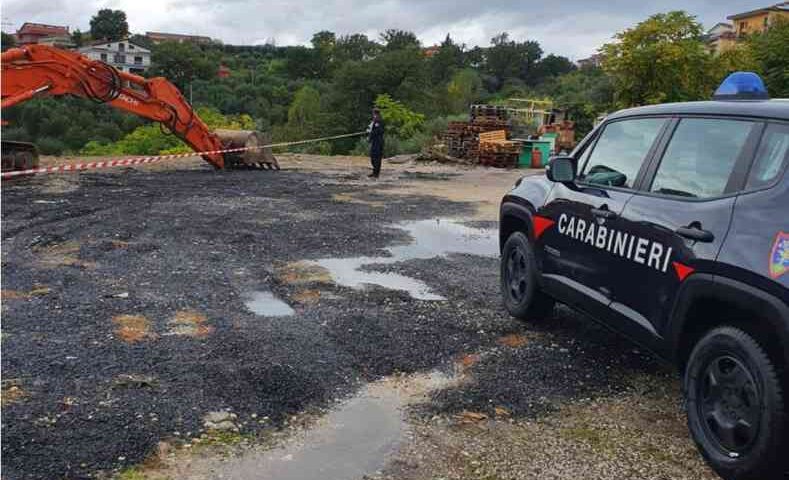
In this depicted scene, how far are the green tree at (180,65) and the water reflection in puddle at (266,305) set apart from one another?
86582 millimetres

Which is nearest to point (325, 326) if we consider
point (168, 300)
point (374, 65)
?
point (168, 300)

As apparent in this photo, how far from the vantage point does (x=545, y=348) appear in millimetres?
5375

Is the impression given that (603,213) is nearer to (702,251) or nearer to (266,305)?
(702,251)

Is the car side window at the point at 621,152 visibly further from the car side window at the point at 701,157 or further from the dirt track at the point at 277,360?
the dirt track at the point at 277,360

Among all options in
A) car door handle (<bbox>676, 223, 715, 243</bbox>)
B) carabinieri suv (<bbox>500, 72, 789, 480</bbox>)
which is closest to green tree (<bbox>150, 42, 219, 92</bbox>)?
carabinieri suv (<bbox>500, 72, 789, 480</bbox>)

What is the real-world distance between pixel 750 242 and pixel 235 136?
625 inches

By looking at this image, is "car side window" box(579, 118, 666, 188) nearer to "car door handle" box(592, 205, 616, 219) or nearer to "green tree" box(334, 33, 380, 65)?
"car door handle" box(592, 205, 616, 219)

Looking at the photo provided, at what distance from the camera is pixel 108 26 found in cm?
13750

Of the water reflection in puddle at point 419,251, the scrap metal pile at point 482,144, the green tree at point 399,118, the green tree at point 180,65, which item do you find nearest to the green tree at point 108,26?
the green tree at point 180,65

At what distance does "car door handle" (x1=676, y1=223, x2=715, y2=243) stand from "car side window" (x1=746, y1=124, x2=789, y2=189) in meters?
0.30

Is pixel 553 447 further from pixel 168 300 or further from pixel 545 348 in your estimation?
pixel 168 300

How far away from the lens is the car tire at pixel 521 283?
5762 millimetres

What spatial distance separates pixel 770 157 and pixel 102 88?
44.3ft

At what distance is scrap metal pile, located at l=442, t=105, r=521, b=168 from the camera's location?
2166 cm
